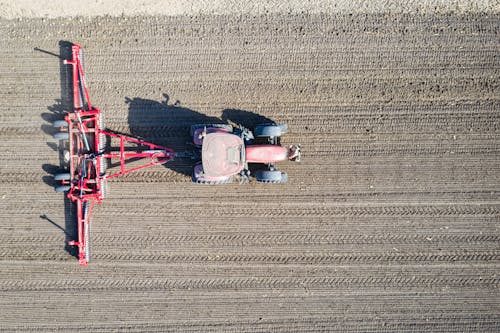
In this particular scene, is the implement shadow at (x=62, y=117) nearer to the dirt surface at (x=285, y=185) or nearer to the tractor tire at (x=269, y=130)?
the dirt surface at (x=285, y=185)

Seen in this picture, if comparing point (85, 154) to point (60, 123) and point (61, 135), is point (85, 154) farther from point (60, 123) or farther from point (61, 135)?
point (60, 123)

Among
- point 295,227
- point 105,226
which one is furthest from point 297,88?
point 105,226

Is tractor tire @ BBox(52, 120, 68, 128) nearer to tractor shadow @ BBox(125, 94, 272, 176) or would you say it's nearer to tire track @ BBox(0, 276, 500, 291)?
tractor shadow @ BBox(125, 94, 272, 176)

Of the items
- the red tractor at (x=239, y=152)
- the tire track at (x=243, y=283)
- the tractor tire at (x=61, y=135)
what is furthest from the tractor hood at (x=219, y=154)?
the tractor tire at (x=61, y=135)

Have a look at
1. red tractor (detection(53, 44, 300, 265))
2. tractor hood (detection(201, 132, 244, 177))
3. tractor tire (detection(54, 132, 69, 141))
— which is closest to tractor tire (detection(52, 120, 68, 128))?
red tractor (detection(53, 44, 300, 265))

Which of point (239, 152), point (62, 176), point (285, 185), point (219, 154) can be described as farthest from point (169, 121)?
point (285, 185)

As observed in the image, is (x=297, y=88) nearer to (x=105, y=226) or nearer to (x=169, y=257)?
(x=169, y=257)
